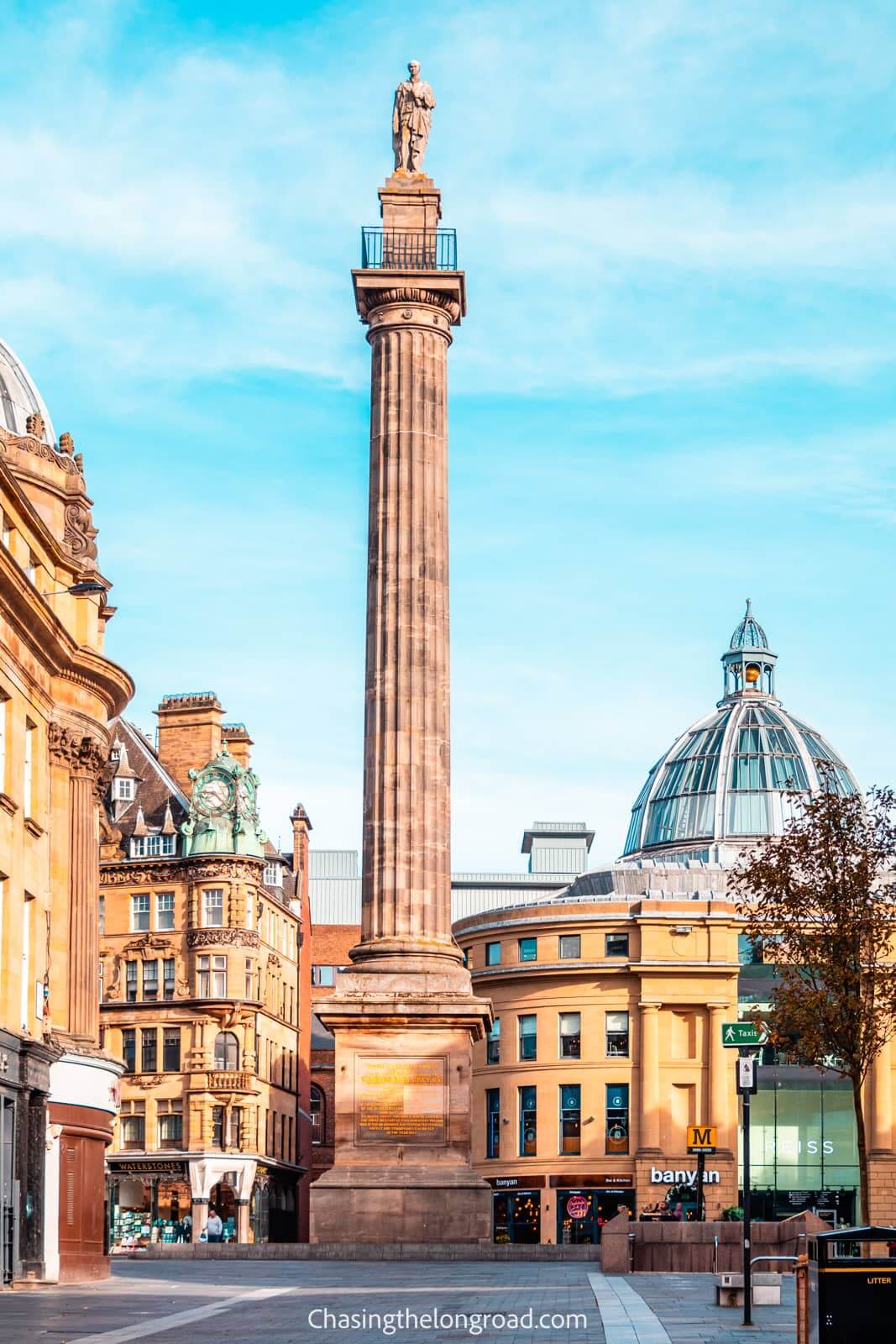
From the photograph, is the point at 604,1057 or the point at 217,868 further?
the point at 604,1057

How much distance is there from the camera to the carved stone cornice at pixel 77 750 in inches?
1726

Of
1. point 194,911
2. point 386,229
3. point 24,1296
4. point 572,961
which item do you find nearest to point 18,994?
point 24,1296

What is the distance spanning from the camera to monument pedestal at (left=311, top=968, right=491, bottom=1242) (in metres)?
45.3

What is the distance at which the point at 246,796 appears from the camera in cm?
9806

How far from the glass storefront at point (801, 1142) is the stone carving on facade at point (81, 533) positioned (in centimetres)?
6556

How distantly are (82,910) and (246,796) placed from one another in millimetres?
52714

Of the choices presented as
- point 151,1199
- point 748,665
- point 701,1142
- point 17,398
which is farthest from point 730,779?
point 17,398

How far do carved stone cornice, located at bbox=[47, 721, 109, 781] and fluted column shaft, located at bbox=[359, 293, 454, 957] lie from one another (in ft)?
22.6

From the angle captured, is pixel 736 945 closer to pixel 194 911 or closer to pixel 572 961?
pixel 572 961

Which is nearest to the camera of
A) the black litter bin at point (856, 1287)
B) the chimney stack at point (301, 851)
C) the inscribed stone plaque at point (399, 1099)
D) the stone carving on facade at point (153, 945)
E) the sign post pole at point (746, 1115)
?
the black litter bin at point (856, 1287)

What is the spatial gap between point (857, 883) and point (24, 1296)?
19.1 meters

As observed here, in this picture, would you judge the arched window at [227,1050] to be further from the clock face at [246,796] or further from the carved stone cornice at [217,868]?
the clock face at [246,796]

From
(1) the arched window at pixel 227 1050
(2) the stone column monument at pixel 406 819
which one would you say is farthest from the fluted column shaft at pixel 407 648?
(1) the arched window at pixel 227 1050

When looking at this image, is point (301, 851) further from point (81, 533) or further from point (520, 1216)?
point (81, 533)
